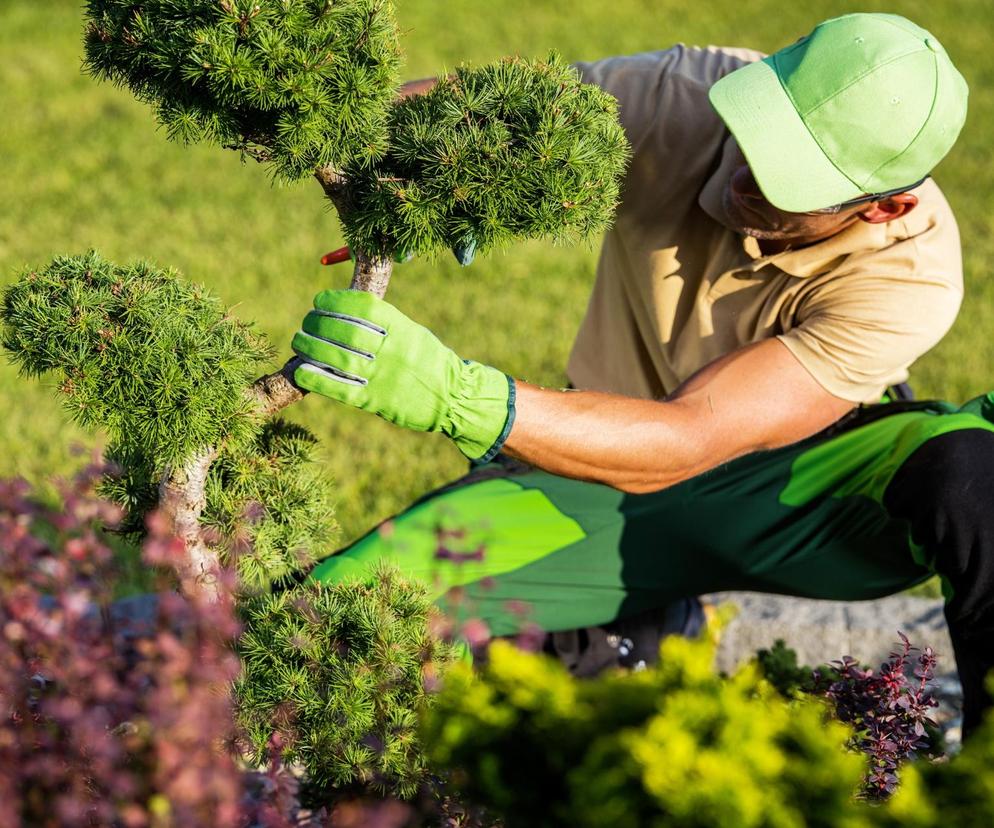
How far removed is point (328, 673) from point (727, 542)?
4.02ft

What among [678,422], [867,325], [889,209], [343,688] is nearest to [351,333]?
[343,688]

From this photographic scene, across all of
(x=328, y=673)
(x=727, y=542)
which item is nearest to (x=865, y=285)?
(x=727, y=542)

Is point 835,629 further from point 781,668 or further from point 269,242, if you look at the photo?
point 269,242

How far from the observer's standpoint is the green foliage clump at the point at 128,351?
65.6 inches

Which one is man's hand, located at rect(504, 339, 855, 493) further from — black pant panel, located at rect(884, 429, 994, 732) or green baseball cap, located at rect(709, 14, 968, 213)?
green baseball cap, located at rect(709, 14, 968, 213)

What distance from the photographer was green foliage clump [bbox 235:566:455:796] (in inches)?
73.3

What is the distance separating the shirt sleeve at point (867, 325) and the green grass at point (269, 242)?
158cm

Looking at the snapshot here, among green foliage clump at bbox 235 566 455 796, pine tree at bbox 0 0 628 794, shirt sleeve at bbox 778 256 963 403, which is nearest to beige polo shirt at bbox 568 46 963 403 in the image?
shirt sleeve at bbox 778 256 963 403

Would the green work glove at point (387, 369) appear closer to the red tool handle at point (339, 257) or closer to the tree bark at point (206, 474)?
the tree bark at point (206, 474)

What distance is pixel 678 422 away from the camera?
2.29 meters

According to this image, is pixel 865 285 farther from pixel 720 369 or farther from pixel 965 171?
pixel 965 171

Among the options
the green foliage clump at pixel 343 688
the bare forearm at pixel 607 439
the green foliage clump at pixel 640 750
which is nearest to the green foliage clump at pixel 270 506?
the green foliage clump at pixel 343 688

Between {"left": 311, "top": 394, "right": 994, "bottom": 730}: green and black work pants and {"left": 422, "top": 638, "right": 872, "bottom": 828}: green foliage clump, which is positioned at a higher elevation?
{"left": 422, "top": 638, "right": 872, "bottom": 828}: green foliage clump

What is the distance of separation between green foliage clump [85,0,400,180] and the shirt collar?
1.06 metres
